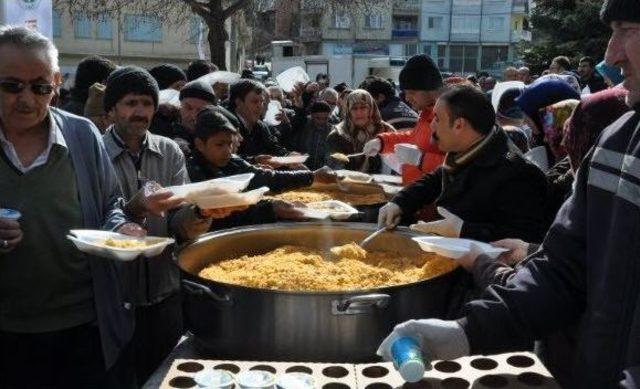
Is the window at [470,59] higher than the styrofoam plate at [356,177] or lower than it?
higher

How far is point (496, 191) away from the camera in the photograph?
2.68m

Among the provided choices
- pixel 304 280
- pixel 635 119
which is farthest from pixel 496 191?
pixel 635 119

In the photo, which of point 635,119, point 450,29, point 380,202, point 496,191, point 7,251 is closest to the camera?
point 635,119

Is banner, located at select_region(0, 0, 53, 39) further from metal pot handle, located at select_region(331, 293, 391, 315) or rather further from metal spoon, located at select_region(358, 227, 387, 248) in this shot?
metal pot handle, located at select_region(331, 293, 391, 315)

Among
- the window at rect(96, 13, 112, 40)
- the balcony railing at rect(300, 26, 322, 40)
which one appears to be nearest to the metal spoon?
the window at rect(96, 13, 112, 40)

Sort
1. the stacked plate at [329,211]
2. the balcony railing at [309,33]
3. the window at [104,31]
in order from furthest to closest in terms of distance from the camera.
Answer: the balcony railing at [309,33] < the window at [104,31] < the stacked plate at [329,211]

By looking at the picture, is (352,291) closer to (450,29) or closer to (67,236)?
(67,236)

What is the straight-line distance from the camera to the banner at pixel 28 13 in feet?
16.0

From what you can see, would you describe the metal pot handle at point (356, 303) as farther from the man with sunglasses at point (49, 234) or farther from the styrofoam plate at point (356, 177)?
the styrofoam plate at point (356, 177)

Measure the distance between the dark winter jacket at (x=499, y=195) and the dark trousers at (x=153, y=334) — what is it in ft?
→ 4.39

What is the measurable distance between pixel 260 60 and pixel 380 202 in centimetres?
3820

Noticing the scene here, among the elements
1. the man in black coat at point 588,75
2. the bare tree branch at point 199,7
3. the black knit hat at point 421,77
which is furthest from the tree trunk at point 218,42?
the black knit hat at point 421,77

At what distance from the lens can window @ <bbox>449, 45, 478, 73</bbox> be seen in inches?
2208

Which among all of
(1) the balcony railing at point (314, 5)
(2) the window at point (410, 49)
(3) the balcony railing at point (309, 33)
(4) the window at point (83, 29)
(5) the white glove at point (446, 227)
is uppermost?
(3) the balcony railing at point (309, 33)
